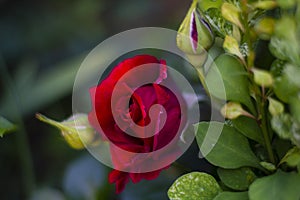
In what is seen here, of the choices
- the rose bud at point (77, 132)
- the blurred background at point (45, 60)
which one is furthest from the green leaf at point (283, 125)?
the blurred background at point (45, 60)

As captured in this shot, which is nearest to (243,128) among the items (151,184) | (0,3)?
(151,184)

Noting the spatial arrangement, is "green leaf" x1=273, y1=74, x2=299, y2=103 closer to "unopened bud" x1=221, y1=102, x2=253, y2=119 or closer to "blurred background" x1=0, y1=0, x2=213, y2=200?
"unopened bud" x1=221, y1=102, x2=253, y2=119

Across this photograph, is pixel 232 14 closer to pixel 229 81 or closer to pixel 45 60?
pixel 229 81

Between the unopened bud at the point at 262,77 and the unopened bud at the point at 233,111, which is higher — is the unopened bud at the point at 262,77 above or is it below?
above

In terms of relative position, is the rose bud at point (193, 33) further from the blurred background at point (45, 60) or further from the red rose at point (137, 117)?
the blurred background at point (45, 60)

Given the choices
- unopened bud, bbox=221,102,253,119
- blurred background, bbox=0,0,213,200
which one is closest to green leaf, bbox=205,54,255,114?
unopened bud, bbox=221,102,253,119
